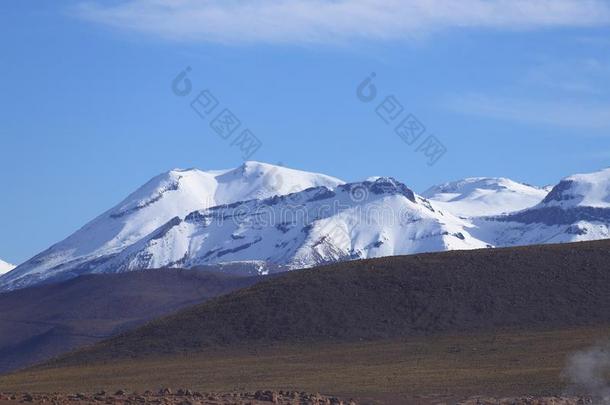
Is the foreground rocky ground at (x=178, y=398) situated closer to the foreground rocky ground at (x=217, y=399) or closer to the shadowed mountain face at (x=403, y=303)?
the foreground rocky ground at (x=217, y=399)

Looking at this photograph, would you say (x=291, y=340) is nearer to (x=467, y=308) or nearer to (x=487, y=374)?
(x=467, y=308)

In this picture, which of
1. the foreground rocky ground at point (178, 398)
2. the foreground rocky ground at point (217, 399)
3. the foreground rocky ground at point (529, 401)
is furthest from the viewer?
the foreground rocky ground at point (529, 401)

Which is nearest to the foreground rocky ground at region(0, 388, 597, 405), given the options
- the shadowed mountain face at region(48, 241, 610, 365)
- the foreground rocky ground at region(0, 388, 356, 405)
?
the foreground rocky ground at region(0, 388, 356, 405)

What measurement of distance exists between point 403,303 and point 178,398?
4332 centimetres

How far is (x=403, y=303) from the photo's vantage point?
101438 millimetres

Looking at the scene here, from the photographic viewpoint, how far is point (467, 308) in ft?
325

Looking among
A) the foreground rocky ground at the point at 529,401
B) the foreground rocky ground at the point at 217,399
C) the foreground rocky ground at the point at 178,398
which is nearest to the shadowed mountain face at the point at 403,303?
the foreground rocky ground at the point at 529,401

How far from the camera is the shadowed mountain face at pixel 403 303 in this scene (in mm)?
96812

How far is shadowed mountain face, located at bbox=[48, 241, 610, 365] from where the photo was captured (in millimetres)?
96812

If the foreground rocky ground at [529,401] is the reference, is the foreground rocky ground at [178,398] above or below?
above

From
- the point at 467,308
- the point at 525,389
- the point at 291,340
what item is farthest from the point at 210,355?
the point at 525,389

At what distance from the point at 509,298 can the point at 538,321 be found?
524 centimetres

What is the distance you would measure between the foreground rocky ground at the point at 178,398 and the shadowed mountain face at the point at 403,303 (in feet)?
108

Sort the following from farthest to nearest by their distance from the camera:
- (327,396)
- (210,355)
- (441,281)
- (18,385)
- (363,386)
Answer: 1. (441,281)
2. (210,355)
3. (18,385)
4. (363,386)
5. (327,396)
